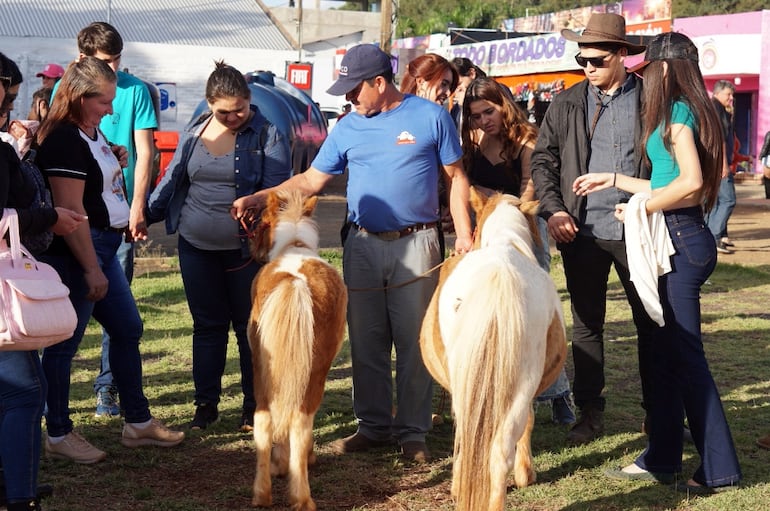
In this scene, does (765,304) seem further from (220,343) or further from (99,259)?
(99,259)

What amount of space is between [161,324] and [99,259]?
4121 mm

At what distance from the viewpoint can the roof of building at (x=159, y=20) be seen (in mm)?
32906

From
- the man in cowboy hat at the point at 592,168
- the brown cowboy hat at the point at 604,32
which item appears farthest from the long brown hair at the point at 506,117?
the brown cowboy hat at the point at 604,32

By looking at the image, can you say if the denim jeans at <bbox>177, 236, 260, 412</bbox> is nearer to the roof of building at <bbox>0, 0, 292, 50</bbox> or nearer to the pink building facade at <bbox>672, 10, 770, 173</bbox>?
the pink building facade at <bbox>672, 10, 770, 173</bbox>

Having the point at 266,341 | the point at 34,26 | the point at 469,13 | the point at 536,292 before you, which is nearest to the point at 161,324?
the point at 266,341

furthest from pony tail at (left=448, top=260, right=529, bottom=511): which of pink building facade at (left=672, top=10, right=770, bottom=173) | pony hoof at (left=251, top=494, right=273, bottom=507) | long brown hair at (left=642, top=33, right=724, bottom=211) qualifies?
pink building facade at (left=672, top=10, right=770, bottom=173)

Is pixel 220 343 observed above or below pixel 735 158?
below

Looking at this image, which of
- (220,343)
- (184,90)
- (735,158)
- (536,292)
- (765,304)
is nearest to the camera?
(536,292)

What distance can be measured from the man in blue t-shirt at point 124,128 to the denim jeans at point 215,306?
54cm

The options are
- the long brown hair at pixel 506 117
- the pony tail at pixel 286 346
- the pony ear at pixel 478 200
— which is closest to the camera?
the pony tail at pixel 286 346

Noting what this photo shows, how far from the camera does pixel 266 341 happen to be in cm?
439

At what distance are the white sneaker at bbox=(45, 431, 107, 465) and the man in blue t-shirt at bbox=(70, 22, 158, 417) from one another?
→ 0.86m

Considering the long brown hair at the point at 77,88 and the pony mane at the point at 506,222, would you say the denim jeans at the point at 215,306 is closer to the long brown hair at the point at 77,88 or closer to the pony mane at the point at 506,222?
the long brown hair at the point at 77,88

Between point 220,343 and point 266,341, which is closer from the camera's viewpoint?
point 266,341
